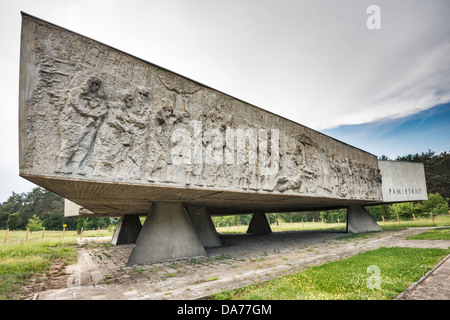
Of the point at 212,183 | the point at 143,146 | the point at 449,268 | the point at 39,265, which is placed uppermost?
the point at 143,146

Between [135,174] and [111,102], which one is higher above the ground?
[111,102]

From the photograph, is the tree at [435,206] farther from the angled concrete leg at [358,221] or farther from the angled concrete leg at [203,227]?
the angled concrete leg at [203,227]

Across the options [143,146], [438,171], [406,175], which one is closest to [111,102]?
[143,146]

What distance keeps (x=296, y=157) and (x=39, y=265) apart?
9.02m

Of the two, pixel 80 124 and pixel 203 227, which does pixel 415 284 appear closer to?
pixel 80 124

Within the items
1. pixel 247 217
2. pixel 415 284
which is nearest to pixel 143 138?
pixel 415 284

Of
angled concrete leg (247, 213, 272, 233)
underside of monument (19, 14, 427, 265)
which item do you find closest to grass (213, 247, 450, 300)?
underside of monument (19, 14, 427, 265)

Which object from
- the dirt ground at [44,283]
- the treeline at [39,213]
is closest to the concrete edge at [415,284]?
the dirt ground at [44,283]

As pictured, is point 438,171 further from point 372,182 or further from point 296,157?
point 296,157

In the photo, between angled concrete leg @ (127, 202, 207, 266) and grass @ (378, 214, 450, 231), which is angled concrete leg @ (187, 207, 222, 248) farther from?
grass @ (378, 214, 450, 231)

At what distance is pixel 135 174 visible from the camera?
5.20 meters

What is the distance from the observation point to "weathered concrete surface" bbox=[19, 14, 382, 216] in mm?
4359

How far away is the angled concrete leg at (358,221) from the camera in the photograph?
15367mm

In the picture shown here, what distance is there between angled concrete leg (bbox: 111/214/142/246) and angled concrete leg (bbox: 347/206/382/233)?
13.5 metres
